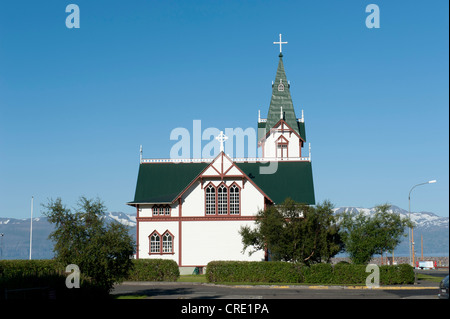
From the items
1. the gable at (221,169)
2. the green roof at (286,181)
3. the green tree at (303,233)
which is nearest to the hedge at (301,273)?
the green tree at (303,233)

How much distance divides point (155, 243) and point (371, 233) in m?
22.8

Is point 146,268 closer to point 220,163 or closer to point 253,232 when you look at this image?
point 253,232

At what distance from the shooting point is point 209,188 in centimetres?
5675

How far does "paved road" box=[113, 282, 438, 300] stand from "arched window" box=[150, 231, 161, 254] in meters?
15.4

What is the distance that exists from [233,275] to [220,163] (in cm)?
1677

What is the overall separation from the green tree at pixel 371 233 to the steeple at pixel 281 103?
26297 millimetres

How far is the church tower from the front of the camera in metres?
69.8

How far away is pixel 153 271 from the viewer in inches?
1721

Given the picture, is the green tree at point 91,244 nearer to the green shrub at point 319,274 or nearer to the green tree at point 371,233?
the green shrub at point 319,274

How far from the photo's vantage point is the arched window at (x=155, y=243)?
57.5m

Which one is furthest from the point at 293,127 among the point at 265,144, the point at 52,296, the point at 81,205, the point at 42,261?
the point at 52,296

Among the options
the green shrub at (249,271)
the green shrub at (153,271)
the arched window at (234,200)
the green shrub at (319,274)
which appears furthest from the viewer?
the arched window at (234,200)
